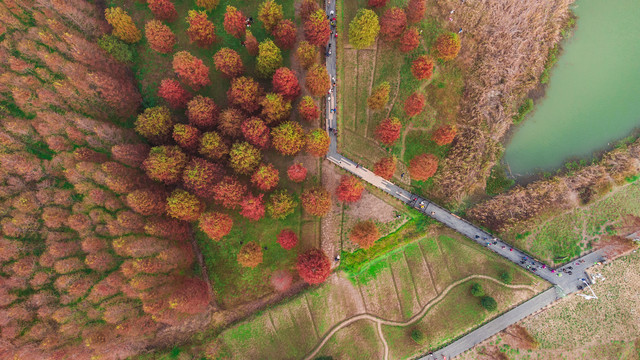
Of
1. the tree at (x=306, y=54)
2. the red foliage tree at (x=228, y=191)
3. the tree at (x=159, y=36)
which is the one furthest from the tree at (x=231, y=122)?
the tree at (x=159, y=36)

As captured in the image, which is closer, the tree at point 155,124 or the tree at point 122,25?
the tree at point 155,124

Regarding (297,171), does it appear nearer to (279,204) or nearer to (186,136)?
(279,204)

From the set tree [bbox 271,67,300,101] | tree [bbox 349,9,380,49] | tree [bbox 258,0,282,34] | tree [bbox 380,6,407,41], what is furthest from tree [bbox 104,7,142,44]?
tree [bbox 380,6,407,41]

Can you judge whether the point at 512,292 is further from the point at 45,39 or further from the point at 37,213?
the point at 45,39

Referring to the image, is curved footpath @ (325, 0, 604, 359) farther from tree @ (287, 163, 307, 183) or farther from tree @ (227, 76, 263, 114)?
tree @ (227, 76, 263, 114)

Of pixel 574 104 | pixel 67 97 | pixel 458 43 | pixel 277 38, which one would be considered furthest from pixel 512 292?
pixel 67 97

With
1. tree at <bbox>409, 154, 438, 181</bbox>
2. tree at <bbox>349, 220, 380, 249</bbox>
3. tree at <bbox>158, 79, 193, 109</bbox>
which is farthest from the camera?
tree at <bbox>409, 154, 438, 181</bbox>

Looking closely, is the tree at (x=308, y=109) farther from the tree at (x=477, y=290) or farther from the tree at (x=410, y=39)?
the tree at (x=477, y=290)
